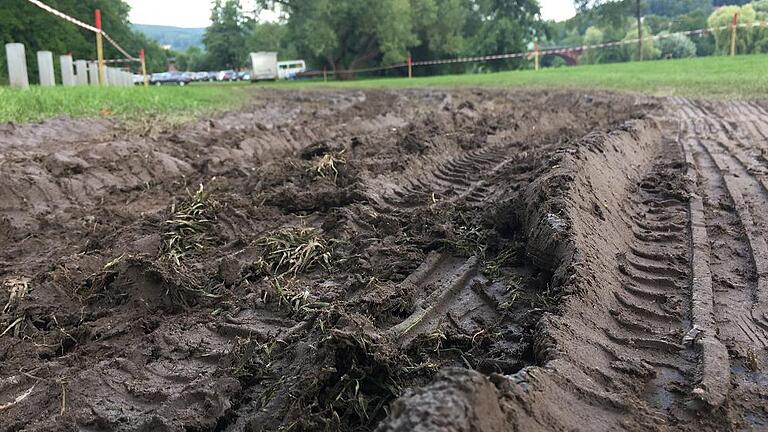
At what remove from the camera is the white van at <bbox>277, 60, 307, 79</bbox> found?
Answer: 5456 centimetres

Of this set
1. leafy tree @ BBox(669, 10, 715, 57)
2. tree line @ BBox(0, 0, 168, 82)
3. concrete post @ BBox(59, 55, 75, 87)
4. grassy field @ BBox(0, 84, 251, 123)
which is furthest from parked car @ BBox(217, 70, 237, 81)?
grassy field @ BBox(0, 84, 251, 123)

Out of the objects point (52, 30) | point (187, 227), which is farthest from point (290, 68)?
point (187, 227)

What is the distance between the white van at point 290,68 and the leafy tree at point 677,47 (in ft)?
94.8

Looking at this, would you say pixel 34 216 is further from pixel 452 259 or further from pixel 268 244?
pixel 452 259

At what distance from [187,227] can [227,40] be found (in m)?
74.1

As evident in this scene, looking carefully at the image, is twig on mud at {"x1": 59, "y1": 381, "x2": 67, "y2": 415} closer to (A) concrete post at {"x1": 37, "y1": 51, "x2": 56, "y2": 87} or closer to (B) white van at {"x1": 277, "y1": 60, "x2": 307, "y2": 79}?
(A) concrete post at {"x1": 37, "y1": 51, "x2": 56, "y2": 87}

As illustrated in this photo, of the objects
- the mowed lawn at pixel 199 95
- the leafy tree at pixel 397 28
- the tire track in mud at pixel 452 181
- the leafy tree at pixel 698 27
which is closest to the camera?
the tire track in mud at pixel 452 181

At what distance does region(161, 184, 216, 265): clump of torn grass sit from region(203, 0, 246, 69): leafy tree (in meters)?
71.8

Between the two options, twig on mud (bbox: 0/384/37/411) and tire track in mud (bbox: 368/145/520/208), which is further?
tire track in mud (bbox: 368/145/520/208)

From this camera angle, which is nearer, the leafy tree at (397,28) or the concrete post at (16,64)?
the concrete post at (16,64)

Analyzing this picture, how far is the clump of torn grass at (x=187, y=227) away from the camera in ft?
15.5

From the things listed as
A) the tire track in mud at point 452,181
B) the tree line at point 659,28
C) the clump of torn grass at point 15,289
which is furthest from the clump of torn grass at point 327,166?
the tree line at point 659,28

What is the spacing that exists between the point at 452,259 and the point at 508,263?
367mm

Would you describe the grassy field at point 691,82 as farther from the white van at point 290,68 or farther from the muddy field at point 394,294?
the white van at point 290,68
